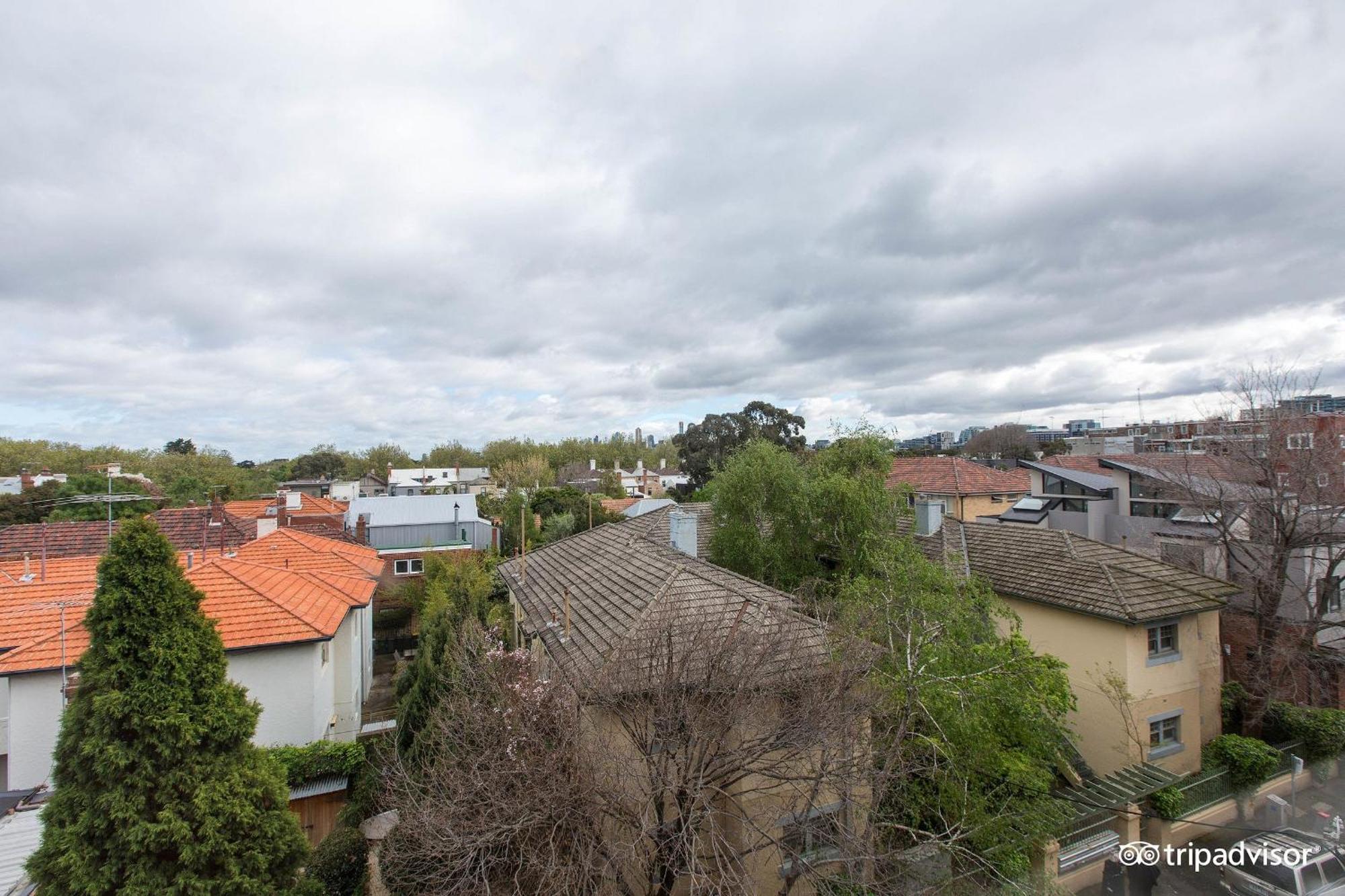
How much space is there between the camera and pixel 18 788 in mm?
10469

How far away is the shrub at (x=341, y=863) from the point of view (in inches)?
361

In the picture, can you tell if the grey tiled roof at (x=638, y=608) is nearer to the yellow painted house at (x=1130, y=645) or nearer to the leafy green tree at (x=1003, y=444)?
the yellow painted house at (x=1130, y=645)

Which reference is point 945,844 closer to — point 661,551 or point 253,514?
point 661,551

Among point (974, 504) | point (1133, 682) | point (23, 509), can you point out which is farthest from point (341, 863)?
point (23, 509)

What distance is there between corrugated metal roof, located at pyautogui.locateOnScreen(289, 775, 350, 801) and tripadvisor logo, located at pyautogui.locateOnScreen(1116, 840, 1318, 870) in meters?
16.0

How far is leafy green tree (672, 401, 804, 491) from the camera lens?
176 ft

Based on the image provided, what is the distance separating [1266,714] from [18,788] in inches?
1154

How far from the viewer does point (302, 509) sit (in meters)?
38.5

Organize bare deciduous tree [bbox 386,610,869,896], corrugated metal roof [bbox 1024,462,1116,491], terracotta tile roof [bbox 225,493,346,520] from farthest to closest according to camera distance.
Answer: terracotta tile roof [bbox 225,493,346,520], corrugated metal roof [bbox 1024,462,1116,491], bare deciduous tree [bbox 386,610,869,896]

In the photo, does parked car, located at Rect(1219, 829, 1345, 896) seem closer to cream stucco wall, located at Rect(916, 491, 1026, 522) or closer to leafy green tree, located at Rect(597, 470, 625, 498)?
cream stucco wall, located at Rect(916, 491, 1026, 522)

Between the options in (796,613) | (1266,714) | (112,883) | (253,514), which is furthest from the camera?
(253,514)

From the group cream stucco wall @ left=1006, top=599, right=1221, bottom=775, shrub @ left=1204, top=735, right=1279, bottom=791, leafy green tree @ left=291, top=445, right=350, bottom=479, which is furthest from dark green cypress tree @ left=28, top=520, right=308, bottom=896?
leafy green tree @ left=291, top=445, right=350, bottom=479

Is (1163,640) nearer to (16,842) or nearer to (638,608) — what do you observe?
(638,608)

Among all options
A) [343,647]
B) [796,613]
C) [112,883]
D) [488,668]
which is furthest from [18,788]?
[796,613]
